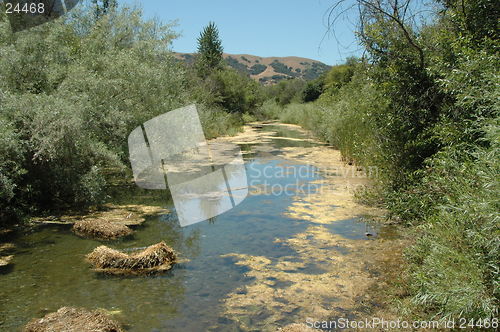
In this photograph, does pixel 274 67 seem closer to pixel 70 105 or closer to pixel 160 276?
pixel 70 105

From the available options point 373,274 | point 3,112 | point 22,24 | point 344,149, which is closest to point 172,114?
point 22,24

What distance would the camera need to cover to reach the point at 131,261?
5.97 metres

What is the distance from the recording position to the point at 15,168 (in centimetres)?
715

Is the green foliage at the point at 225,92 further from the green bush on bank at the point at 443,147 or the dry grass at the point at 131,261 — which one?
the dry grass at the point at 131,261

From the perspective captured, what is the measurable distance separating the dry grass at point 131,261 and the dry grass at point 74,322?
1.49m

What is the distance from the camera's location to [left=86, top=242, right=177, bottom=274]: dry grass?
5.89m

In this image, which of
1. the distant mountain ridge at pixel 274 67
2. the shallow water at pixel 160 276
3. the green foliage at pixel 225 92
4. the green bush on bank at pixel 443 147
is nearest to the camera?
the green bush on bank at pixel 443 147

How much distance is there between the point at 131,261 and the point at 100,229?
175 centimetres

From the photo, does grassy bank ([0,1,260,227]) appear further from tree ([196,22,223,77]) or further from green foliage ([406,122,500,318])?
tree ([196,22,223,77])

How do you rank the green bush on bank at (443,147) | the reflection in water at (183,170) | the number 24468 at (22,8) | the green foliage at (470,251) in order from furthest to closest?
the reflection in water at (183,170)
the number 24468 at (22,8)
the green bush on bank at (443,147)
the green foliage at (470,251)

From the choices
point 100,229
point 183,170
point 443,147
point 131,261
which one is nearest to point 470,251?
point 443,147

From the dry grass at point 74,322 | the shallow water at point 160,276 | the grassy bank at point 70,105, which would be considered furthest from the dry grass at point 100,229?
the dry grass at point 74,322

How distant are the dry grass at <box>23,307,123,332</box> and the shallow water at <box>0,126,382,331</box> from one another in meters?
0.28

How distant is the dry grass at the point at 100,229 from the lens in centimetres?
733
